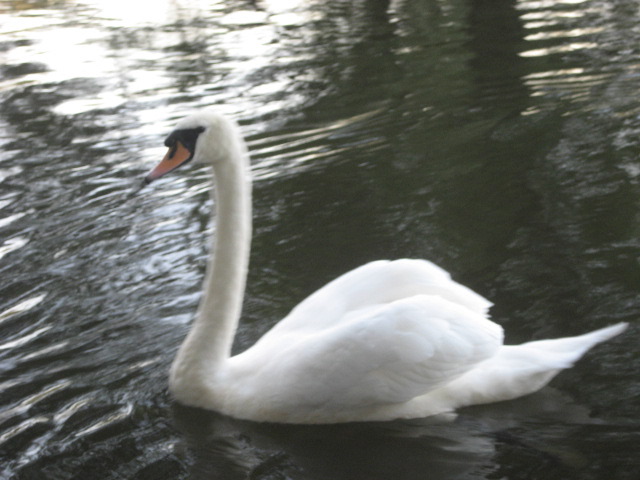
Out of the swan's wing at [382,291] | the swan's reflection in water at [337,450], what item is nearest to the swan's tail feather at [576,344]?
the swan's wing at [382,291]

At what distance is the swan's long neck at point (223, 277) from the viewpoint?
539 cm

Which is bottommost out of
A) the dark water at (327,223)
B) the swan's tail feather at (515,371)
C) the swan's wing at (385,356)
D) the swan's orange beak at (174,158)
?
the dark water at (327,223)

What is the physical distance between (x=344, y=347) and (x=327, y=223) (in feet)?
10.6

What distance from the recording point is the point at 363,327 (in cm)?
489

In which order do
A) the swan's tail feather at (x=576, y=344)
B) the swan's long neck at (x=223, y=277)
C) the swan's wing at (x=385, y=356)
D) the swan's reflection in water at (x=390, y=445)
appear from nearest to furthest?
1. the swan's reflection in water at (x=390, y=445)
2. the swan's wing at (x=385, y=356)
3. the swan's tail feather at (x=576, y=344)
4. the swan's long neck at (x=223, y=277)

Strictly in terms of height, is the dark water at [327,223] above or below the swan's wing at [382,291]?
below

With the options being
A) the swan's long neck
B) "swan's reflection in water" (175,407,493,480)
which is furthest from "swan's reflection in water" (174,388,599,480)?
the swan's long neck

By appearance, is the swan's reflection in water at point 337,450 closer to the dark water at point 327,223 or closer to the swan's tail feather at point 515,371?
the dark water at point 327,223

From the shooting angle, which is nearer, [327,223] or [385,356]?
[385,356]

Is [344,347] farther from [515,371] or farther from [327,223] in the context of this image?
[327,223]

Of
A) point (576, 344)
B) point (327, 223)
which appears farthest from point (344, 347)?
point (327, 223)

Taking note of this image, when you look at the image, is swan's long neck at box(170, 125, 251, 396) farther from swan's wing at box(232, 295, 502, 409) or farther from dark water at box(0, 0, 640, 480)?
swan's wing at box(232, 295, 502, 409)

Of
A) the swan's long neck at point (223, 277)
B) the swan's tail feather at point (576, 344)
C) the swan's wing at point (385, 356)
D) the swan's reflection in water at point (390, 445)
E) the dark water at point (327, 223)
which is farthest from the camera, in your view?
the swan's long neck at point (223, 277)

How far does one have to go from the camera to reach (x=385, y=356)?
4.88 meters
